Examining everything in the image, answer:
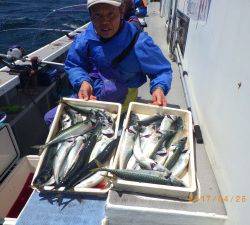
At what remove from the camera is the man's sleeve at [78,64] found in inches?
127

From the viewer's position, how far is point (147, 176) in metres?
2.31

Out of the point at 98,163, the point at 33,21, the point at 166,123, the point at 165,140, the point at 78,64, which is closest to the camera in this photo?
the point at 98,163

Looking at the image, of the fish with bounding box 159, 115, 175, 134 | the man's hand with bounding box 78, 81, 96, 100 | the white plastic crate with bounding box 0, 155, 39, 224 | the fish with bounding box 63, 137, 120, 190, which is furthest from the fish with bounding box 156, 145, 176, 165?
the white plastic crate with bounding box 0, 155, 39, 224

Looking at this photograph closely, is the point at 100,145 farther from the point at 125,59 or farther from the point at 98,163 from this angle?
the point at 125,59

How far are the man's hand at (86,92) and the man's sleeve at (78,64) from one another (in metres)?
0.08

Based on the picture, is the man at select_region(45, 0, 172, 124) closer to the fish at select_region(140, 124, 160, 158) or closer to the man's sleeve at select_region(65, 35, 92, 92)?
the man's sleeve at select_region(65, 35, 92, 92)

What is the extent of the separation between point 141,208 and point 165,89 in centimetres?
132

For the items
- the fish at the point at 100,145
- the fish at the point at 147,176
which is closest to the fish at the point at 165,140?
the fish at the point at 147,176

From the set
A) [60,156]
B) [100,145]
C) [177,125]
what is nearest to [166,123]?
[177,125]

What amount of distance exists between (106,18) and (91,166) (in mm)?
1362

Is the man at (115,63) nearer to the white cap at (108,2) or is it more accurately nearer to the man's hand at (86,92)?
the man's hand at (86,92)

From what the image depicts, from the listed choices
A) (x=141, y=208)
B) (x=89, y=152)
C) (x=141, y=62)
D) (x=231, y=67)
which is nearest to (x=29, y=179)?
(x=89, y=152)

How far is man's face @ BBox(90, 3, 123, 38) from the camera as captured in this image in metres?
2.81

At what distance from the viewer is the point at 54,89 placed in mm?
5344
